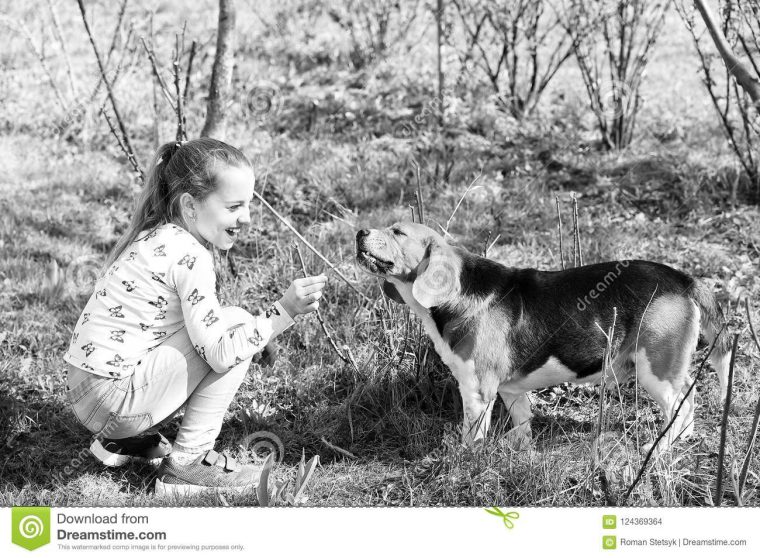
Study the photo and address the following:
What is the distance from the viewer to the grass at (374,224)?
3.69m

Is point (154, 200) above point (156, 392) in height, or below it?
above

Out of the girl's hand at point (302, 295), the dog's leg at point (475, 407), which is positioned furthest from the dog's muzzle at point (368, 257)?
the dog's leg at point (475, 407)

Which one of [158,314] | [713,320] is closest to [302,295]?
[158,314]

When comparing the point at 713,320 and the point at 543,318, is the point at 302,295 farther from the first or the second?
the point at 713,320

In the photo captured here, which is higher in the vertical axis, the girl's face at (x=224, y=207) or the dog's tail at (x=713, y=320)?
the girl's face at (x=224, y=207)

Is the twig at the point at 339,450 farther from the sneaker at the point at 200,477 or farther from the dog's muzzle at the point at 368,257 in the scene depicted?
the dog's muzzle at the point at 368,257

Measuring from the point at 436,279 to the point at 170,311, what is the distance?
3.79 feet

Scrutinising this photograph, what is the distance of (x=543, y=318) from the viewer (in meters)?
3.83

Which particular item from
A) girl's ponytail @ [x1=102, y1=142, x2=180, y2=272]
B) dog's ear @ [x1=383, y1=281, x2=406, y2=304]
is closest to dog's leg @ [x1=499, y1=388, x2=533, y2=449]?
dog's ear @ [x1=383, y1=281, x2=406, y2=304]

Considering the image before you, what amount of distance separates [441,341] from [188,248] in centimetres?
123

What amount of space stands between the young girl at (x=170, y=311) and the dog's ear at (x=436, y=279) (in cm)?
53

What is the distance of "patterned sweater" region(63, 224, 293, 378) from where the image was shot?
131 inches

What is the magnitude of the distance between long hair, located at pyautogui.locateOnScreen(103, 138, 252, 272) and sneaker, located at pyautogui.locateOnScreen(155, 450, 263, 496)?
923mm
